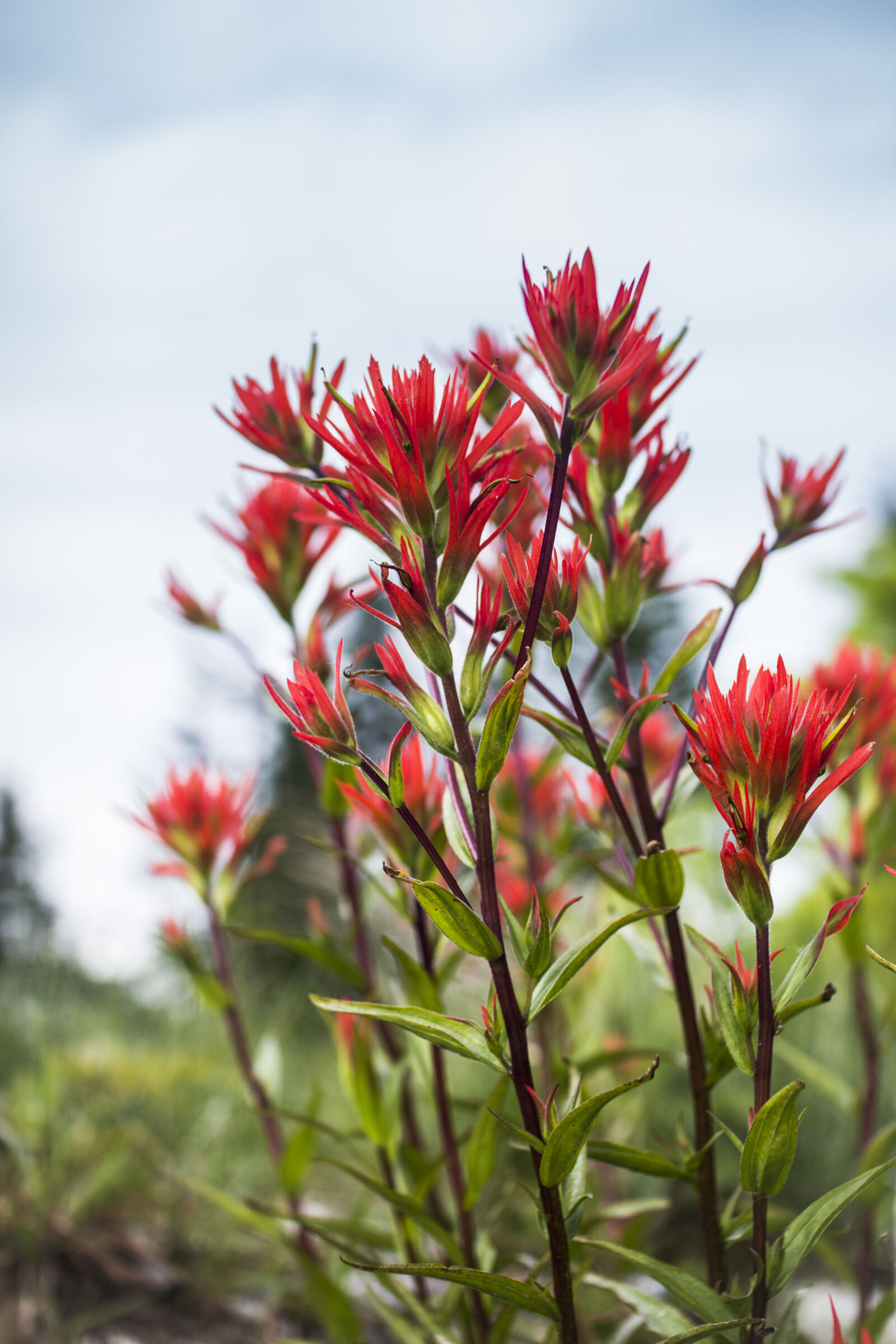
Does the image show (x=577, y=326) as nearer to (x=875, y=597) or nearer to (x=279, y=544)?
(x=279, y=544)

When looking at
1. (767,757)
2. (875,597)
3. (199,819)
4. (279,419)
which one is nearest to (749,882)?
(767,757)

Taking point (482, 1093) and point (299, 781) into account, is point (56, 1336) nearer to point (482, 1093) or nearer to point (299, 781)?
point (482, 1093)

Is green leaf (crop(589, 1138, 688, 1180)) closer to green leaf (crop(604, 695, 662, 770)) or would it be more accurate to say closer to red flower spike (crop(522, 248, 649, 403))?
green leaf (crop(604, 695, 662, 770))

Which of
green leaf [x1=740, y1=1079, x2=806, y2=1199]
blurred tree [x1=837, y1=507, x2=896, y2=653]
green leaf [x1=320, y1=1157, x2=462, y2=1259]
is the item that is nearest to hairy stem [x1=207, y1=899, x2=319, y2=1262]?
green leaf [x1=320, y1=1157, x2=462, y2=1259]

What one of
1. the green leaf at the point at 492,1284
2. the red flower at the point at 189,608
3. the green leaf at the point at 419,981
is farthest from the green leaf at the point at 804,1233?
the red flower at the point at 189,608

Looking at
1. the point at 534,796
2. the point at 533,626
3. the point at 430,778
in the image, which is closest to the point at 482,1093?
the point at 534,796

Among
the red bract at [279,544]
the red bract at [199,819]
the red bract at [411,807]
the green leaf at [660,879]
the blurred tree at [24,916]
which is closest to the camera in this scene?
the green leaf at [660,879]

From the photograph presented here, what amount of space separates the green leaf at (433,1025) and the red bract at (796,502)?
0.36 metres

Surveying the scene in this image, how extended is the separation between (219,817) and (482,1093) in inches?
45.9

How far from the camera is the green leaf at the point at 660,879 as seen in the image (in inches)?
18.9

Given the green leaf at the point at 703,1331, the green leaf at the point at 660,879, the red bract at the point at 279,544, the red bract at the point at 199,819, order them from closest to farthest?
the green leaf at the point at 703,1331
the green leaf at the point at 660,879
the red bract at the point at 279,544
the red bract at the point at 199,819

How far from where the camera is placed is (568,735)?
50cm

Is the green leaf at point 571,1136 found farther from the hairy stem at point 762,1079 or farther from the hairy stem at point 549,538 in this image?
the hairy stem at point 549,538

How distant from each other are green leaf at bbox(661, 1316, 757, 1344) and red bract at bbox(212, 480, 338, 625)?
0.50 meters
